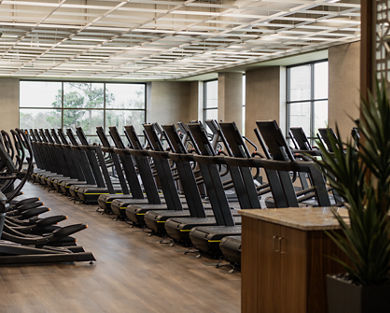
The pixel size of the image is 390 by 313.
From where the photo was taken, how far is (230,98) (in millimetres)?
20047

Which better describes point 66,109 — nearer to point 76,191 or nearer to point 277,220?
point 76,191

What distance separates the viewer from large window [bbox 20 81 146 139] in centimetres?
2327

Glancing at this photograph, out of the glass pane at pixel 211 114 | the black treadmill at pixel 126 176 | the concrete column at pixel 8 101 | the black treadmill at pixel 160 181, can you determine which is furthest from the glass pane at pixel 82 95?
the black treadmill at pixel 160 181

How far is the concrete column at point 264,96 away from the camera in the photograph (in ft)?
58.3

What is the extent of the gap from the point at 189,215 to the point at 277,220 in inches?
144

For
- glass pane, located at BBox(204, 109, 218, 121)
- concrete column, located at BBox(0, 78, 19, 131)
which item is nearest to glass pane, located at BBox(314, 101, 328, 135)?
glass pane, located at BBox(204, 109, 218, 121)

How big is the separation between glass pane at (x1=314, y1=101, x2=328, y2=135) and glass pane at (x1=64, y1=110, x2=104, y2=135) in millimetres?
9852

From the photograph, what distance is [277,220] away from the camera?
3078 millimetres

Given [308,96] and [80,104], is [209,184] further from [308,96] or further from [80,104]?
[80,104]

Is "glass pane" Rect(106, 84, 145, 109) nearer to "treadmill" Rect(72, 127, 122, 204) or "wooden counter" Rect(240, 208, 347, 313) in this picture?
"treadmill" Rect(72, 127, 122, 204)

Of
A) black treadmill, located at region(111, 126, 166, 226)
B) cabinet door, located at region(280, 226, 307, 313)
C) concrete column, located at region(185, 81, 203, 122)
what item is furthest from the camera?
concrete column, located at region(185, 81, 203, 122)

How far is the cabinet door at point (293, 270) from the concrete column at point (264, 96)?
1479 cm

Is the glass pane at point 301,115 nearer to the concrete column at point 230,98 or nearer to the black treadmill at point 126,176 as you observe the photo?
the concrete column at point 230,98

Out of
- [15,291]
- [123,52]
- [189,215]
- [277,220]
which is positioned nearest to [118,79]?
[123,52]
